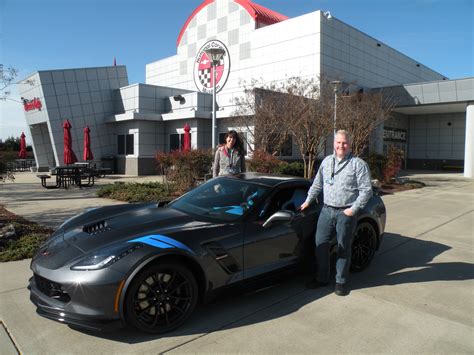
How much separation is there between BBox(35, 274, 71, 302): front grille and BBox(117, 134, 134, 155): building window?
20145 millimetres

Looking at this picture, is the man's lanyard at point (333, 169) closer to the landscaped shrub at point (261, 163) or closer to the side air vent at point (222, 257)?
the side air vent at point (222, 257)

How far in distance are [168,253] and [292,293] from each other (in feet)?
5.23

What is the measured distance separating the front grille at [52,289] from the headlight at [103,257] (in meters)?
0.21

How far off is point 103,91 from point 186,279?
76.1 ft

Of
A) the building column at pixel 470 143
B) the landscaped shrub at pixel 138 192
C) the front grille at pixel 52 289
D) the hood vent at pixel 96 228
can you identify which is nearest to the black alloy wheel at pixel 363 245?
the hood vent at pixel 96 228

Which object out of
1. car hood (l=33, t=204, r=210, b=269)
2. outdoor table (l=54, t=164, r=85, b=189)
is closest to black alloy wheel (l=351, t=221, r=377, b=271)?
car hood (l=33, t=204, r=210, b=269)

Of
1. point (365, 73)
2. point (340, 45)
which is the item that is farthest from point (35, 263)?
point (365, 73)

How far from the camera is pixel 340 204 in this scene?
384 centimetres

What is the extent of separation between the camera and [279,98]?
51.1ft

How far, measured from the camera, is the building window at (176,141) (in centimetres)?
2211

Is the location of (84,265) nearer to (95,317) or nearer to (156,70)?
(95,317)

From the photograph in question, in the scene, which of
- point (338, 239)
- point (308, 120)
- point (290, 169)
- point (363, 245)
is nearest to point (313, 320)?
point (338, 239)

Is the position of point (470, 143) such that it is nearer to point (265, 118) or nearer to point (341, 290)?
point (265, 118)

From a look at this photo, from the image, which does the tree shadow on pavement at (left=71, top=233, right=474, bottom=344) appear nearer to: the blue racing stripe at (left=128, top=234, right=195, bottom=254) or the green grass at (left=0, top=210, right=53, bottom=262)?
the blue racing stripe at (left=128, top=234, right=195, bottom=254)
